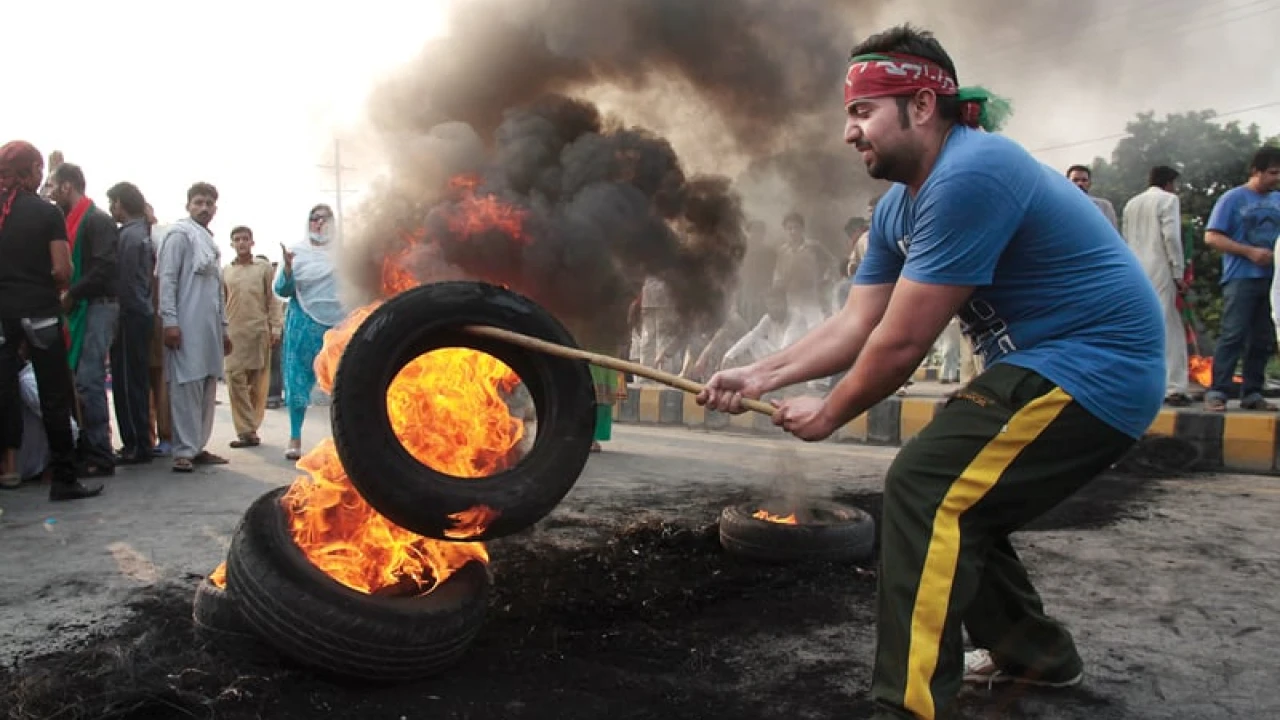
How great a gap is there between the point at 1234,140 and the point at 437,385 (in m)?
22.6

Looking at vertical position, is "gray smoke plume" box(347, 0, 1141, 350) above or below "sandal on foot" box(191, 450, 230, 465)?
above

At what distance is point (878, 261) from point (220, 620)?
101 inches

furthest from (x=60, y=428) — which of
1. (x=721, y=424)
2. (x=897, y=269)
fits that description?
(x=721, y=424)

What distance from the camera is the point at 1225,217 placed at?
305 inches

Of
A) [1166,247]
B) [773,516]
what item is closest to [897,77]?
[773,516]

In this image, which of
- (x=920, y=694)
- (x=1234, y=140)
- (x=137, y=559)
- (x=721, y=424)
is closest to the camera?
(x=920, y=694)

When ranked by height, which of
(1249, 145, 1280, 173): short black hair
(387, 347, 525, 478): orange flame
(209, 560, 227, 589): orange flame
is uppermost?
(1249, 145, 1280, 173): short black hair

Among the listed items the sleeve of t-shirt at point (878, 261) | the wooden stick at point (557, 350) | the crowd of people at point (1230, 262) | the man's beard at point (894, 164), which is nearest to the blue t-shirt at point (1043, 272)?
the man's beard at point (894, 164)

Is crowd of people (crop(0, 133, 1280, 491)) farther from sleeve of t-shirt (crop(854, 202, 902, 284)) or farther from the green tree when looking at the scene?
the green tree

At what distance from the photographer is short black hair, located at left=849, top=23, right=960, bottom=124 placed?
8.92 ft

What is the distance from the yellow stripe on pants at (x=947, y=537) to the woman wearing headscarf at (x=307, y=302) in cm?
568

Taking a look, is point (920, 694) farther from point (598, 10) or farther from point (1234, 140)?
point (1234, 140)

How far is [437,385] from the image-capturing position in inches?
145

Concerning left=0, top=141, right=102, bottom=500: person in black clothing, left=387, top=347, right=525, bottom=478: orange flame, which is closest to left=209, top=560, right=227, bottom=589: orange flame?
left=387, top=347, right=525, bottom=478: orange flame
